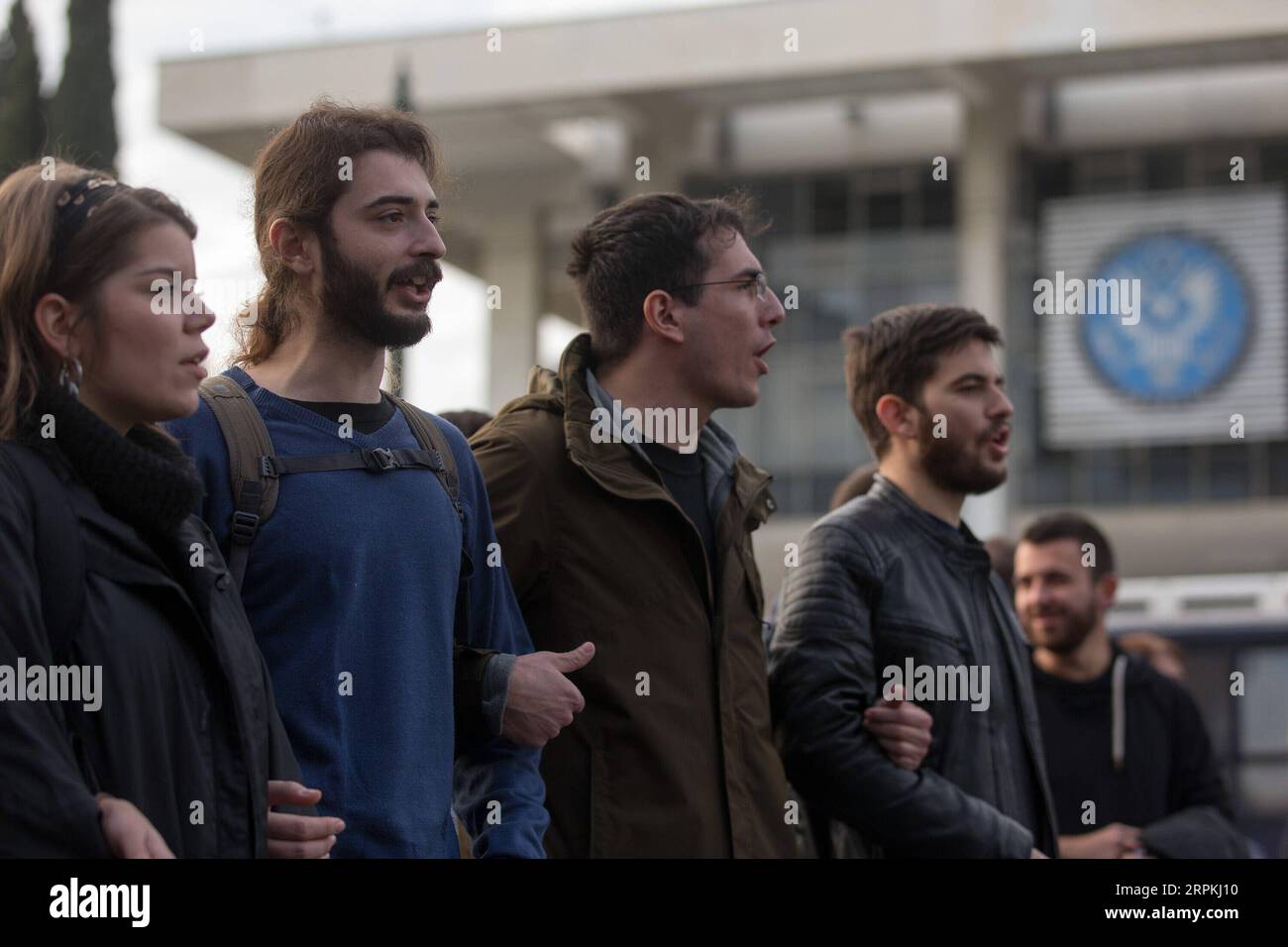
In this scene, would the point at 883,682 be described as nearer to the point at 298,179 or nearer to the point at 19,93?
the point at 298,179

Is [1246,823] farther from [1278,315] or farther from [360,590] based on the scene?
[1278,315]

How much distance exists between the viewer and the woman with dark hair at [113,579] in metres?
2.34

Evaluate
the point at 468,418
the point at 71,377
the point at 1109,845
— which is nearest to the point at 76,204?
the point at 71,377

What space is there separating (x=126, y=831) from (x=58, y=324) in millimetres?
779

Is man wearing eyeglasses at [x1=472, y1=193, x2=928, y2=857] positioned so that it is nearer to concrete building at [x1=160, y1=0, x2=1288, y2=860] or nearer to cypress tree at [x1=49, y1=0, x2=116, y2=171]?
cypress tree at [x1=49, y1=0, x2=116, y2=171]

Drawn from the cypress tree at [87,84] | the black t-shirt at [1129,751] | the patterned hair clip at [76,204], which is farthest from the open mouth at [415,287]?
the cypress tree at [87,84]

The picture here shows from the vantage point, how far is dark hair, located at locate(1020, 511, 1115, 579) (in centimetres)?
657

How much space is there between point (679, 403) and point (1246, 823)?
8484 millimetres

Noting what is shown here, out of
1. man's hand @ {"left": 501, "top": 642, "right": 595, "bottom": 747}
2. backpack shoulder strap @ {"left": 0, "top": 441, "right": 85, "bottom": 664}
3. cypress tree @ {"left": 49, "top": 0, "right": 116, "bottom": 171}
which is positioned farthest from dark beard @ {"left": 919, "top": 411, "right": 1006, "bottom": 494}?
cypress tree @ {"left": 49, "top": 0, "right": 116, "bottom": 171}

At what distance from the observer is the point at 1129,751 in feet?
19.7

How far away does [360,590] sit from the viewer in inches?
120

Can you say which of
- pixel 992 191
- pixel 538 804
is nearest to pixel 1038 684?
pixel 538 804

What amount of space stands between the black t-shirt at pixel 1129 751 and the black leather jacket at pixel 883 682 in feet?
4.93

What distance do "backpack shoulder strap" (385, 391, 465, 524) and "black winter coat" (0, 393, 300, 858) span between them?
64cm
